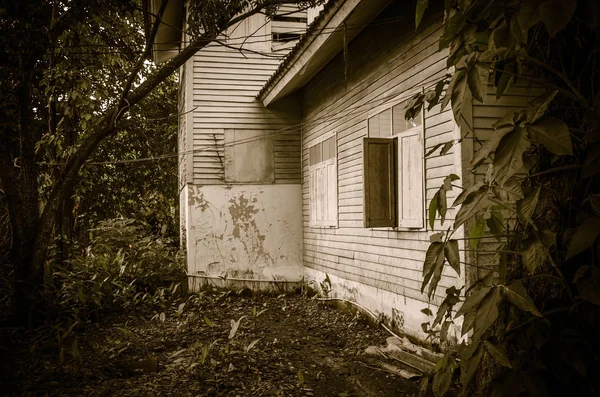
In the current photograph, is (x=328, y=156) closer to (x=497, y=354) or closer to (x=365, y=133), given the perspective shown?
(x=365, y=133)

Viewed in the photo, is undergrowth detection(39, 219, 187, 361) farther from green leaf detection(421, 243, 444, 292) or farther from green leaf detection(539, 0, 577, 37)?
green leaf detection(539, 0, 577, 37)

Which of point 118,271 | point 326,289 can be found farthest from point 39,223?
point 326,289

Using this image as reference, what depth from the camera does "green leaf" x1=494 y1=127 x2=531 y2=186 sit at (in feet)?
4.66

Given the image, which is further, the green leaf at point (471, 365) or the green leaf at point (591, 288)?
the green leaf at point (471, 365)

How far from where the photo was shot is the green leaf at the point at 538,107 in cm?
146

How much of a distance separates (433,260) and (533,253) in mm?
354

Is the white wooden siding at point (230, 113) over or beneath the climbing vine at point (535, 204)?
over

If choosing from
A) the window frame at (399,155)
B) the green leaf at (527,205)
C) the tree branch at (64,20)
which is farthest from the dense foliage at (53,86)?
the green leaf at (527,205)

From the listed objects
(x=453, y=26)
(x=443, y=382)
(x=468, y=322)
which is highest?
(x=453, y=26)

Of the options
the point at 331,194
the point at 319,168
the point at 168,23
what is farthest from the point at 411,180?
the point at 168,23

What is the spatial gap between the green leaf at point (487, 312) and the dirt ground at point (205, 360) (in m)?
3.10

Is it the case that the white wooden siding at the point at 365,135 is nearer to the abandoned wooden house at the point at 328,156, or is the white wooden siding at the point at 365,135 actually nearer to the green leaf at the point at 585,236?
the abandoned wooden house at the point at 328,156

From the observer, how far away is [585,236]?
53.5 inches

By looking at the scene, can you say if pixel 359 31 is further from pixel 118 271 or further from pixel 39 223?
pixel 118 271
